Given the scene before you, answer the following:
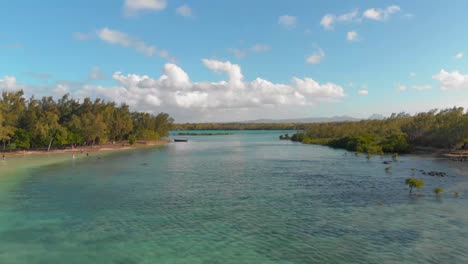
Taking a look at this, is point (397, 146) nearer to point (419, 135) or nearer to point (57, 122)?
point (419, 135)

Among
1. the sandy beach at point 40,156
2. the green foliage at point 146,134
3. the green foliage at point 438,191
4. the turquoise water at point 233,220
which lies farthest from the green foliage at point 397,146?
the green foliage at point 146,134

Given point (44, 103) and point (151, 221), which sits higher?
point (44, 103)

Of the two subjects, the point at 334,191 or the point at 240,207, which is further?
the point at 334,191

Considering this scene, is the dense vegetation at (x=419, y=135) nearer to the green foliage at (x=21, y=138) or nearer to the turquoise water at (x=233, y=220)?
the turquoise water at (x=233, y=220)

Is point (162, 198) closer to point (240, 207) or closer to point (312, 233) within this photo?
point (240, 207)

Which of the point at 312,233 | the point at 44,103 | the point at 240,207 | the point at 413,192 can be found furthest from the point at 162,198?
the point at 44,103

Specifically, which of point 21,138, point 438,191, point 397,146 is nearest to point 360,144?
point 397,146
